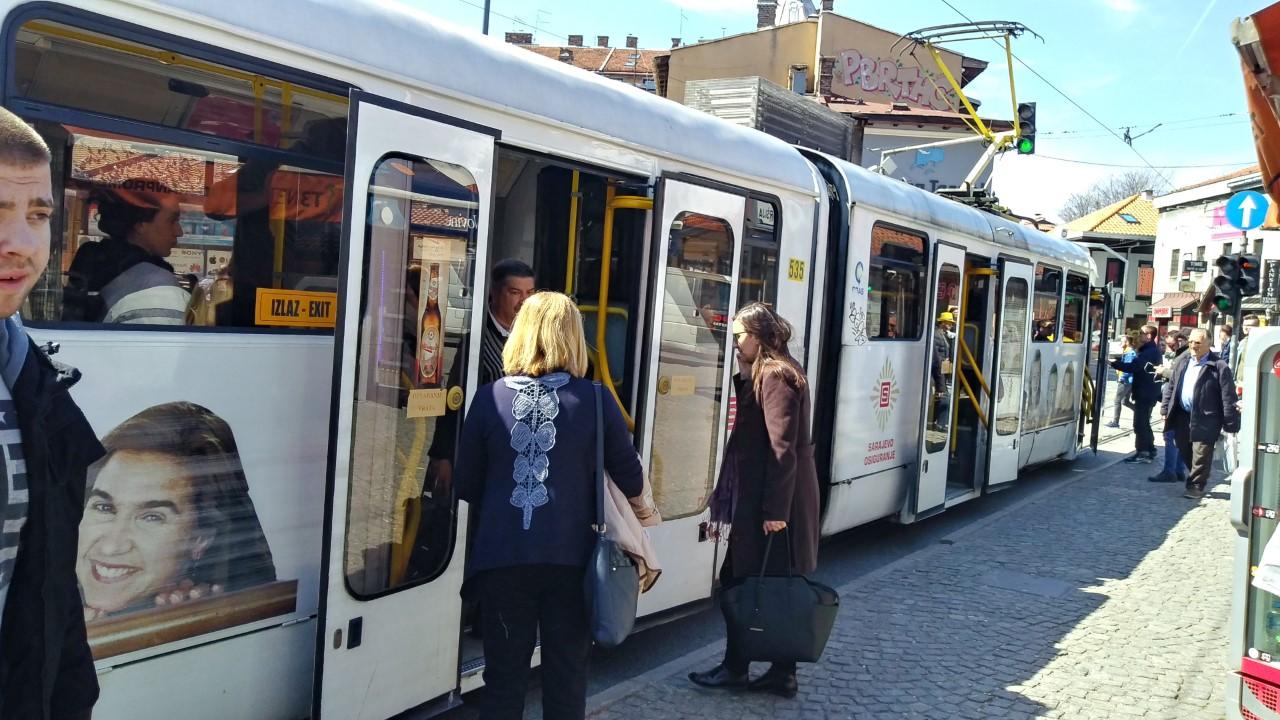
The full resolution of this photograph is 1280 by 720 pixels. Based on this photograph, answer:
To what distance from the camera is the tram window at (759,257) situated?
5.92m

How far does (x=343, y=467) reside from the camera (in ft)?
11.7

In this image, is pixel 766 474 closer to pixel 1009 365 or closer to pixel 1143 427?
pixel 1009 365

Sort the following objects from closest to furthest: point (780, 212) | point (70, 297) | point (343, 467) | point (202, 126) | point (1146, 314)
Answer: point (70, 297) → point (202, 126) → point (343, 467) → point (780, 212) → point (1146, 314)

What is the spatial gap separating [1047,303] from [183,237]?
10152mm

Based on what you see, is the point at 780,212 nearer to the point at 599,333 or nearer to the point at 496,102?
the point at 599,333

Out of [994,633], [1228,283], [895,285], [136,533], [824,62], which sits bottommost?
[994,633]

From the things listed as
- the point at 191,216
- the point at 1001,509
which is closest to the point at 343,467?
the point at 191,216

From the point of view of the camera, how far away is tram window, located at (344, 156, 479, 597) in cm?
367

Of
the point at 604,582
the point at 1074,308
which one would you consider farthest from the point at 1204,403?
the point at 604,582

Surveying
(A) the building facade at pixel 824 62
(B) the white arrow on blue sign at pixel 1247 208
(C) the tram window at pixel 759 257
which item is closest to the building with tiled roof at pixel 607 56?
(A) the building facade at pixel 824 62

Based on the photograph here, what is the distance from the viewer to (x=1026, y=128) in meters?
14.2

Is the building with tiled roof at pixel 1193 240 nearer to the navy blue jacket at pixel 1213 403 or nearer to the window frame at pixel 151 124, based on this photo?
the navy blue jacket at pixel 1213 403

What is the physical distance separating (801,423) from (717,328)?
102 centimetres

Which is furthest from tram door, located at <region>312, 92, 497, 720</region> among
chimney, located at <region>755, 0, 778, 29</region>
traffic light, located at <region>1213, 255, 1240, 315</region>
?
chimney, located at <region>755, 0, 778, 29</region>
